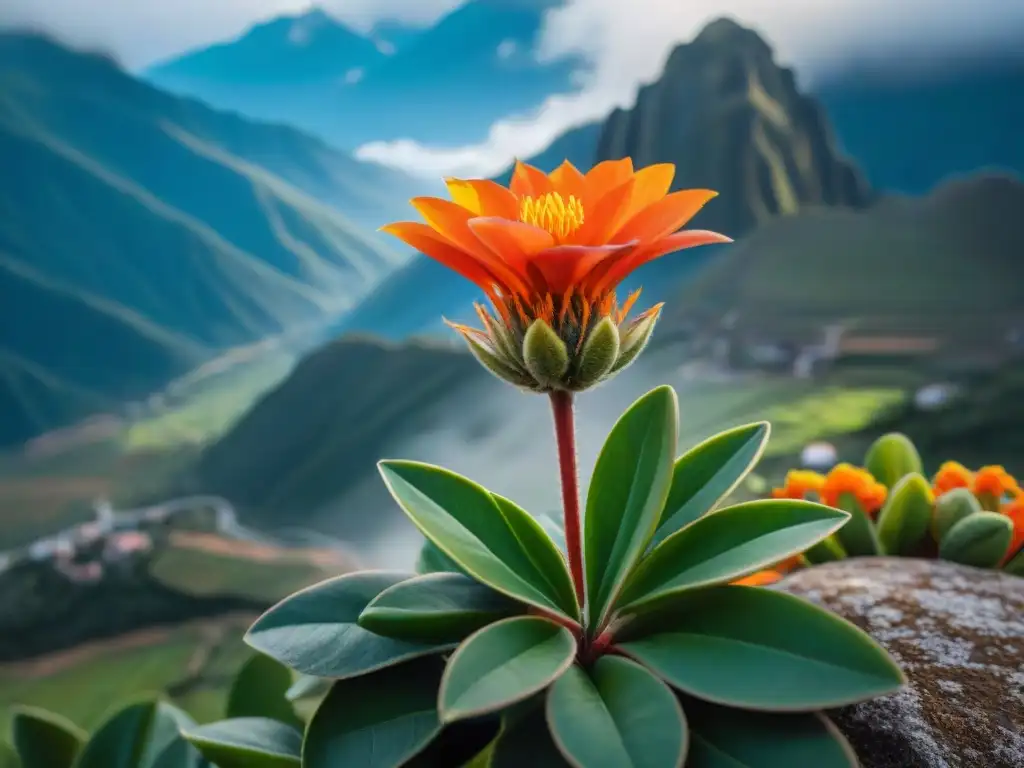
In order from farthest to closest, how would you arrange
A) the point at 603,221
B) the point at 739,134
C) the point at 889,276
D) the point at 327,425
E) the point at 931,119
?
1. the point at 327,425
2. the point at 739,134
3. the point at 931,119
4. the point at 889,276
5. the point at 603,221

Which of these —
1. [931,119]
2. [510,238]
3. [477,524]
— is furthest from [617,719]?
[931,119]

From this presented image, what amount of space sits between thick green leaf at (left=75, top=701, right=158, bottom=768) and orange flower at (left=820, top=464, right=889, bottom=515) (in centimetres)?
74

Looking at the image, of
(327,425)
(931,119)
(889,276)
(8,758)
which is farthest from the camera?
(327,425)

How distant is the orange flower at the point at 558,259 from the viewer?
44 cm

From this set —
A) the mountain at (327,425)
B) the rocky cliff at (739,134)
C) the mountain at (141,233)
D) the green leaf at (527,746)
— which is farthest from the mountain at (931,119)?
the green leaf at (527,746)

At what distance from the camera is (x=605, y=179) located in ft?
1.72

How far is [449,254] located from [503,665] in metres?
0.26

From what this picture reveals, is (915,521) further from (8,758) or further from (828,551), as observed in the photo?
(8,758)

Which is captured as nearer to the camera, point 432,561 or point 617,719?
point 617,719

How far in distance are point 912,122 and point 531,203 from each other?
3.58m

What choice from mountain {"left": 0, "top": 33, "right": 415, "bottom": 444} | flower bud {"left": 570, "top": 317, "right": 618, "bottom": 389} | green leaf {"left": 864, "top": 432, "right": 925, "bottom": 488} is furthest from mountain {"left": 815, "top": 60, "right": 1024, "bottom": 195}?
flower bud {"left": 570, "top": 317, "right": 618, "bottom": 389}

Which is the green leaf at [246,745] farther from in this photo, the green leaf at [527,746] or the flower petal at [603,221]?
the flower petal at [603,221]

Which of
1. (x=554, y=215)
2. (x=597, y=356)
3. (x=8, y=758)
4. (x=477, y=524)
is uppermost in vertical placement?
(x=554, y=215)

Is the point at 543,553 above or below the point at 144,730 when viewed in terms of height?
above
